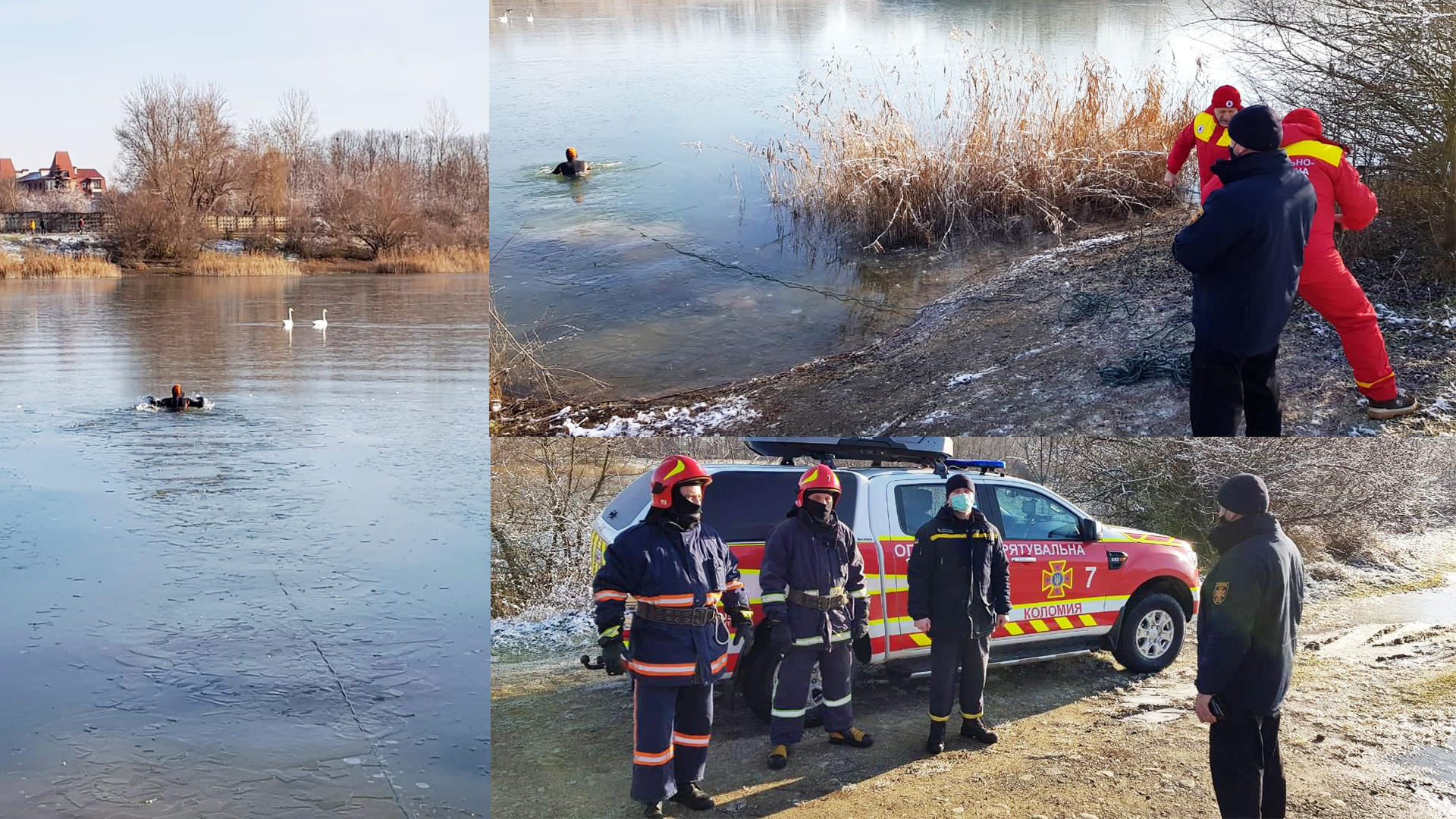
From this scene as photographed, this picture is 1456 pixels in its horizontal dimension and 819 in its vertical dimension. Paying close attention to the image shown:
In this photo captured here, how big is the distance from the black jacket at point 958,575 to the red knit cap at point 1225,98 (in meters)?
2.01

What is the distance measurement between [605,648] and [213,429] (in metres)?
14.3

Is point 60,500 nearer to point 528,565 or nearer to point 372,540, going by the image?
point 372,540

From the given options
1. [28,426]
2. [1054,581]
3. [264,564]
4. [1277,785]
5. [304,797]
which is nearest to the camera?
[1277,785]

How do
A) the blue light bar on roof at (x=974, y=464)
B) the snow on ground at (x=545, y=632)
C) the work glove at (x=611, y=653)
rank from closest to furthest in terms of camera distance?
1. the work glove at (x=611, y=653)
2. the blue light bar on roof at (x=974, y=464)
3. the snow on ground at (x=545, y=632)

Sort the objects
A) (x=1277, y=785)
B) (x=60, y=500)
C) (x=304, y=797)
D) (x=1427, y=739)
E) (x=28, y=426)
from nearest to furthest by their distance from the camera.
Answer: (x=1277, y=785), (x=1427, y=739), (x=304, y=797), (x=60, y=500), (x=28, y=426)

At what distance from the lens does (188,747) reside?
6.85 metres

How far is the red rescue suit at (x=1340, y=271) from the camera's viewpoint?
4.65m

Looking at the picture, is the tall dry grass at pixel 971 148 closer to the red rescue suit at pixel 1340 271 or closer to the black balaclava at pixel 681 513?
the red rescue suit at pixel 1340 271

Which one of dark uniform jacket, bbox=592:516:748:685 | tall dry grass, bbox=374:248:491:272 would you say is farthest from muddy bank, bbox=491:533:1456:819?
tall dry grass, bbox=374:248:491:272

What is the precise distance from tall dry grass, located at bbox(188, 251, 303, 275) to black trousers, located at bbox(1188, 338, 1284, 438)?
4114 cm

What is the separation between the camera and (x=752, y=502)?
494cm

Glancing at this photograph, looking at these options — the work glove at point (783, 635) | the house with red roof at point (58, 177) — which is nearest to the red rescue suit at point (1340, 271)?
→ the work glove at point (783, 635)

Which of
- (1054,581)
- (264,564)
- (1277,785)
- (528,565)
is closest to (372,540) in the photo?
(264,564)

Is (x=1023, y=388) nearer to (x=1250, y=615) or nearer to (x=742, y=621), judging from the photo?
(x=1250, y=615)
